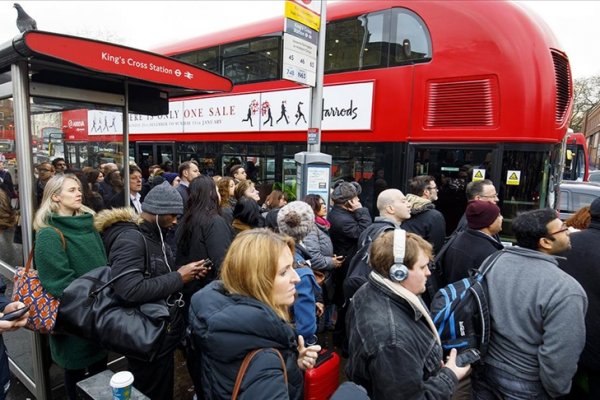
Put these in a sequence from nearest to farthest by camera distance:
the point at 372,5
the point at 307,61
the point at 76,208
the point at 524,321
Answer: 1. the point at 524,321
2. the point at 76,208
3. the point at 307,61
4. the point at 372,5

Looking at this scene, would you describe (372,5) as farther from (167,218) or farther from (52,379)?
(52,379)

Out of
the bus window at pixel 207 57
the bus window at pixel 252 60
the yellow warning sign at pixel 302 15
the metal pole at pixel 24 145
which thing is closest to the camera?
the metal pole at pixel 24 145

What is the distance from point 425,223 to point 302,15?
2.97 m

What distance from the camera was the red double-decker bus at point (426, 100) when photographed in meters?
4.93

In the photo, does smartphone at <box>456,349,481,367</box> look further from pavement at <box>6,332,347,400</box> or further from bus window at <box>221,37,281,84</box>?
bus window at <box>221,37,281,84</box>

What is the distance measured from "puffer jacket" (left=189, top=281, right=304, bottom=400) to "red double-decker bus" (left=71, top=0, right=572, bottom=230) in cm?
453

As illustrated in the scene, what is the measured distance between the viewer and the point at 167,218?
7.83 feet

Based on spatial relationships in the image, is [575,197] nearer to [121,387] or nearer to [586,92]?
[121,387]

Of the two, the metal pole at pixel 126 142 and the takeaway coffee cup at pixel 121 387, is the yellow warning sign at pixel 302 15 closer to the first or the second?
the metal pole at pixel 126 142

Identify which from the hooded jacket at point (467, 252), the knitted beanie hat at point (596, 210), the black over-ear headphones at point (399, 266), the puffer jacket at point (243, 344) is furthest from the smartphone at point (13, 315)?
the knitted beanie hat at point (596, 210)

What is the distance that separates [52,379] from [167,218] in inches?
80.1

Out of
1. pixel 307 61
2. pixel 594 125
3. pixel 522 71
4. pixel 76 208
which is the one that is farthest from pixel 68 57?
pixel 594 125

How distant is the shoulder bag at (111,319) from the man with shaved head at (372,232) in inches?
57.1

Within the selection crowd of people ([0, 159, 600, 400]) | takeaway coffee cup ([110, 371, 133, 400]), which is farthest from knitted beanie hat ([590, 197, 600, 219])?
takeaway coffee cup ([110, 371, 133, 400])
